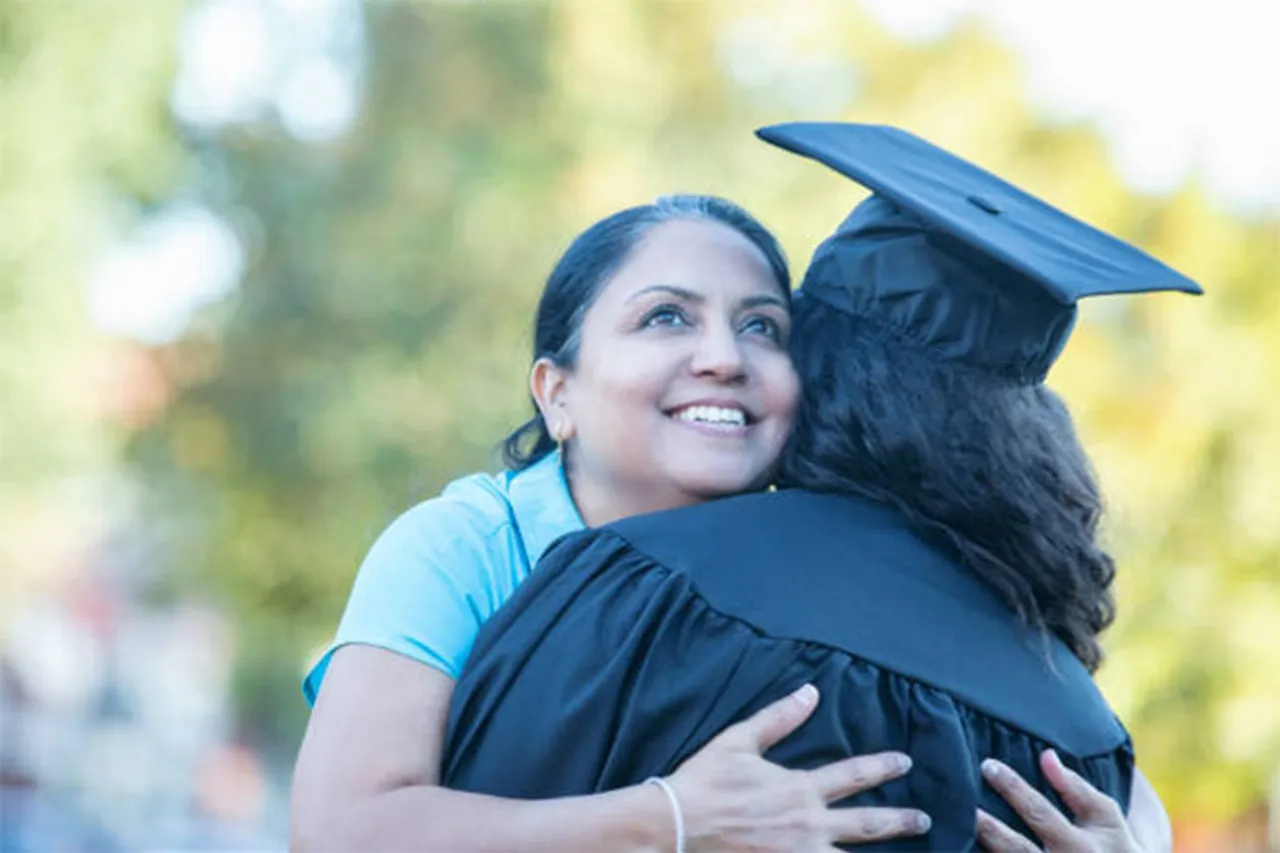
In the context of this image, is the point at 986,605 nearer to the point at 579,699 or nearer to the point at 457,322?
the point at 579,699

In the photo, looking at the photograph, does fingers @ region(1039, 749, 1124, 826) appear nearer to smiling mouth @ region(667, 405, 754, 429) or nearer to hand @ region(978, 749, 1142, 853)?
hand @ region(978, 749, 1142, 853)

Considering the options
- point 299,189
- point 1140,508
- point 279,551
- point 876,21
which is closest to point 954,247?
point 1140,508

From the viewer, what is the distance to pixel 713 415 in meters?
2.75

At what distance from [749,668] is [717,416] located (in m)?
0.66

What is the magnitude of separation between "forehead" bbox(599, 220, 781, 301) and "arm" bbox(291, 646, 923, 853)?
34.5 inches

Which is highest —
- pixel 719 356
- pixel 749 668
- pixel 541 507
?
pixel 719 356

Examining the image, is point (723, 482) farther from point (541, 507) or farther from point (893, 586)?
point (893, 586)

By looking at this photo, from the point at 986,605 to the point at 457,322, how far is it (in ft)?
34.5

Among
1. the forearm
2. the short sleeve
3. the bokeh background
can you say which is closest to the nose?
the short sleeve

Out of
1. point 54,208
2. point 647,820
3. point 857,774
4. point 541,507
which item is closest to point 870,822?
point 857,774

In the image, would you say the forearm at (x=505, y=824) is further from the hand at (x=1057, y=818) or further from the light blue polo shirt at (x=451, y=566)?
the hand at (x=1057, y=818)

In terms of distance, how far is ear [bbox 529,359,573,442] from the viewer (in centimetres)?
297

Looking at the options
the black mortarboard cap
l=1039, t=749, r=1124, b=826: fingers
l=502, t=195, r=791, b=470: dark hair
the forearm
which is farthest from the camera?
l=502, t=195, r=791, b=470: dark hair

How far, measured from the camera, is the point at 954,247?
2529mm
